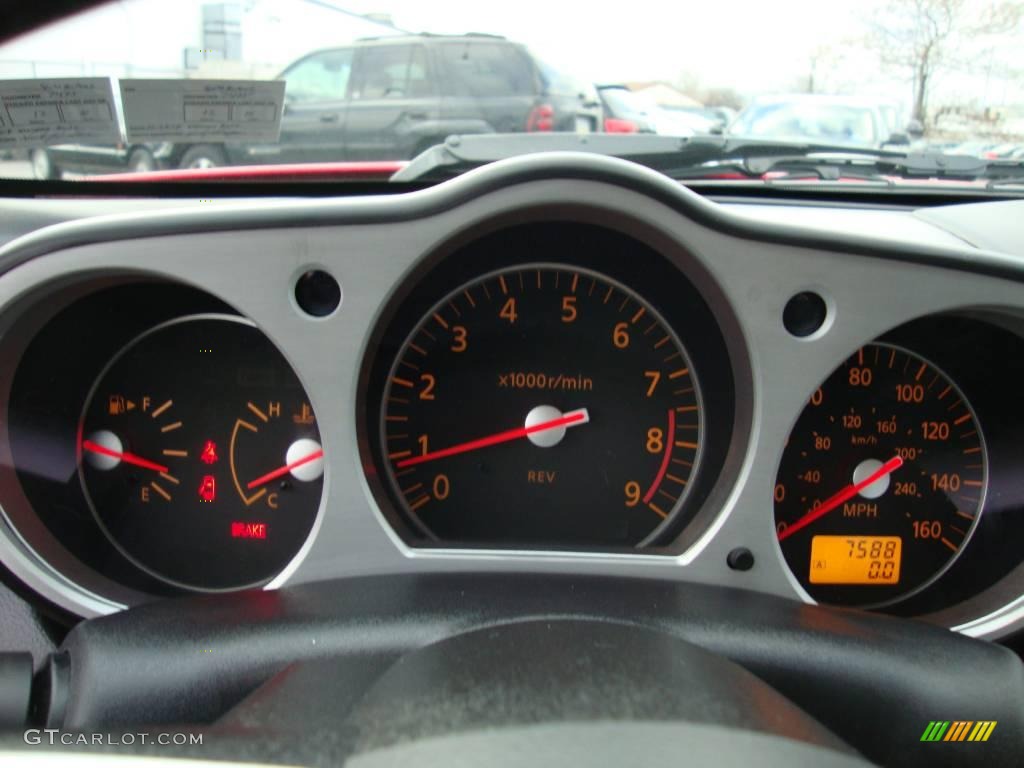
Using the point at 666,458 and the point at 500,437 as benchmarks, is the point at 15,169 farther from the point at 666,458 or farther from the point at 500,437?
the point at 666,458

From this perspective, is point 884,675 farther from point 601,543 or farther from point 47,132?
point 47,132

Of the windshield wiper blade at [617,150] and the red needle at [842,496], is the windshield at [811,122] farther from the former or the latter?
the red needle at [842,496]

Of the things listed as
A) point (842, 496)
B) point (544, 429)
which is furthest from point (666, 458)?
point (842, 496)

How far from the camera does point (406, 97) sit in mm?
2725

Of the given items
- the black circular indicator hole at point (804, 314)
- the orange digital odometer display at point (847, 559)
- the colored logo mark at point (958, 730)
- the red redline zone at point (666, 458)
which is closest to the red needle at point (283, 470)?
the red redline zone at point (666, 458)

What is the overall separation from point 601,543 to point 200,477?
3.20ft

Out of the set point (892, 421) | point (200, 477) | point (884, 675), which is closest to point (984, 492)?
point (892, 421)

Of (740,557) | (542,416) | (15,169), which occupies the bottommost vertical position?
(740,557)

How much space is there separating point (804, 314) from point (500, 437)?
75 centimetres

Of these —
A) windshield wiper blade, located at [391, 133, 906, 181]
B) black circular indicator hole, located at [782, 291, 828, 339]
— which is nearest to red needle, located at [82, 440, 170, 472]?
windshield wiper blade, located at [391, 133, 906, 181]

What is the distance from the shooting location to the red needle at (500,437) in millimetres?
2234

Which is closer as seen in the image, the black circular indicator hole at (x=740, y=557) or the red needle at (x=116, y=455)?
the black circular indicator hole at (x=740, y=557)

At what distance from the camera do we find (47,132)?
2.33 meters

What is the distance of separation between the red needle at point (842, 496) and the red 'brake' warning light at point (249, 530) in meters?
1.24
